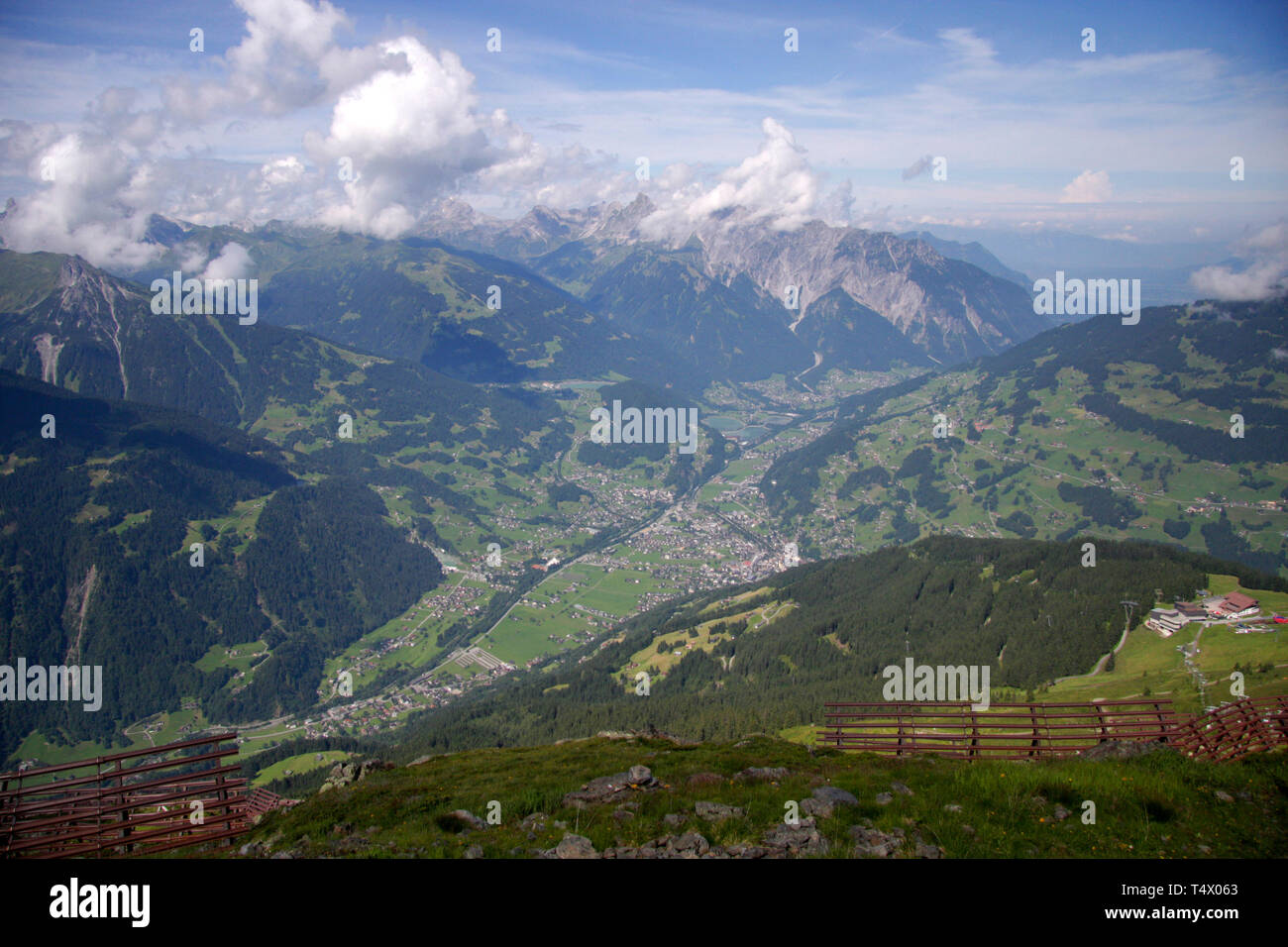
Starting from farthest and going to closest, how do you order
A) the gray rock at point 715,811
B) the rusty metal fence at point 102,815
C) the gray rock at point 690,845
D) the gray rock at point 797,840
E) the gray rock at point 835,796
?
the gray rock at point 835,796, the gray rock at point 715,811, the rusty metal fence at point 102,815, the gray rock at point 690,845, the gray rock at point 797,840

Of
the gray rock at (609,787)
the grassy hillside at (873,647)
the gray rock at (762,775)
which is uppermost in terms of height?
the gray rock at (762,775)

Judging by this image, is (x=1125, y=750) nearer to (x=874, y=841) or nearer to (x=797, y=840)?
(x=874, y=841)

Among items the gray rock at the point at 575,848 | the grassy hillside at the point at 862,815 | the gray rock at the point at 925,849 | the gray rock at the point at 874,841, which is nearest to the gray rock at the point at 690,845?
the grassy hillside at the point at 862,815

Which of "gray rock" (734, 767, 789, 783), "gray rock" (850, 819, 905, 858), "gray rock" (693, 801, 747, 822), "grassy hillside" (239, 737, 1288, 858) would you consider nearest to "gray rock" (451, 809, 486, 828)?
"grassy hillside" (239, 737, 1288, 858)

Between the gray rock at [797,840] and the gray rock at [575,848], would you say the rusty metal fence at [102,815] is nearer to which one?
the gray rock at [575,848]

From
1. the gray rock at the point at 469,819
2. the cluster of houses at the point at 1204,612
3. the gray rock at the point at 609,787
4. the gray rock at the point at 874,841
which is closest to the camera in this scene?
the gray rock at the point at 874,841

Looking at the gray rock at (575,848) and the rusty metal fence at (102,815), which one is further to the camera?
the rusty metal fence at (102,815)

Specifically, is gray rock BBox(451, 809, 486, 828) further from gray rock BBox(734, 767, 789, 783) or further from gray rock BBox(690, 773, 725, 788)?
gray rock BBox(734, 767, 789, 783)
